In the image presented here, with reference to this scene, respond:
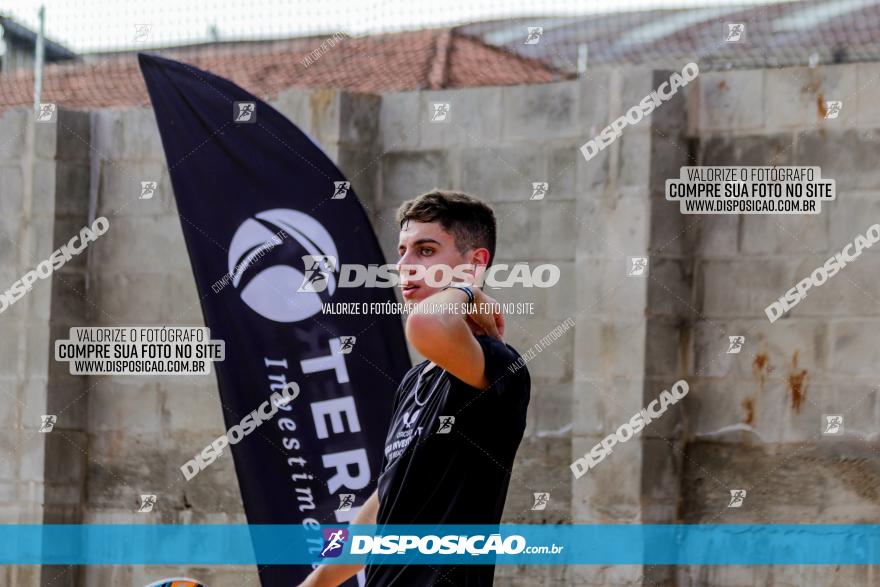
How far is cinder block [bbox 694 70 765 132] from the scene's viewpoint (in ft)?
26.1

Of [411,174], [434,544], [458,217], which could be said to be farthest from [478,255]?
[411,174]

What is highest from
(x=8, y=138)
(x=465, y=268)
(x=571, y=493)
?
(x=8, y=138)

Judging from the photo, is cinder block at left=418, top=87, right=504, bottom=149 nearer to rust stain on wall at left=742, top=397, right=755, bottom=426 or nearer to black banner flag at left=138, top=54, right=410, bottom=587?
black banner flag at left=138, top=54, right=410, bottom=587

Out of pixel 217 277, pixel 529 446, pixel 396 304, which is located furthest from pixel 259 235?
pixel 529 446

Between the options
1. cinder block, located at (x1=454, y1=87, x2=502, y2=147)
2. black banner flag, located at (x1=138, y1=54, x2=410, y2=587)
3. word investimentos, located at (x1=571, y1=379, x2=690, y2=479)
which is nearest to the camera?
word investimentos, located at (x1=571, y1=379, x2=690, y2=479)

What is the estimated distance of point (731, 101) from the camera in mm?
8000

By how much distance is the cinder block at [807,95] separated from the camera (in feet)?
25.4

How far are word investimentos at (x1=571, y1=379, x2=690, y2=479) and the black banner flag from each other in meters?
1.21

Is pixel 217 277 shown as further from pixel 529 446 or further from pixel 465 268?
pixel 465 268

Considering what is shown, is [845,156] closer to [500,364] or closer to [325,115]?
[325,115]

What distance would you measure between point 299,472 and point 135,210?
2.26 metres

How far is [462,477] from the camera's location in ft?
15.1

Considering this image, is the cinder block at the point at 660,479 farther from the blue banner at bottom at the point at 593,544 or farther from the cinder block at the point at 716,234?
the cinder block at the point at 716,234

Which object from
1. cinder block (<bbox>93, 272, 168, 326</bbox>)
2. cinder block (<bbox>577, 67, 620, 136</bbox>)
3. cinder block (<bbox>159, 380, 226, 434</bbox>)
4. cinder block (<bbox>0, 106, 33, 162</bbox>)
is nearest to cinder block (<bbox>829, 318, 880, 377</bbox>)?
cinder block (<bbox>577, 67, 620, 136</bbox>)
